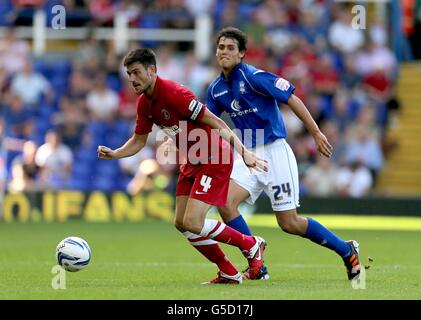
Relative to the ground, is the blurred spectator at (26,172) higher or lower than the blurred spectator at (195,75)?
Answer: lower

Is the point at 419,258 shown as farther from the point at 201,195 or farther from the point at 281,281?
the point at 201,195

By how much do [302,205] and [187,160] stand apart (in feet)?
32.0

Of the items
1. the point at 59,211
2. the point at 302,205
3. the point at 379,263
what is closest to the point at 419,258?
the point at 379,263

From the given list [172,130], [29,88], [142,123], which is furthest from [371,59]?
[172,130]

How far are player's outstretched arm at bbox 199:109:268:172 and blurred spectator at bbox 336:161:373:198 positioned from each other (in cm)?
1069

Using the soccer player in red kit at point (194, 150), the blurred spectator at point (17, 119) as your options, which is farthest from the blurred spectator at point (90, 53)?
the soccer player in red kit at point (194, 150)

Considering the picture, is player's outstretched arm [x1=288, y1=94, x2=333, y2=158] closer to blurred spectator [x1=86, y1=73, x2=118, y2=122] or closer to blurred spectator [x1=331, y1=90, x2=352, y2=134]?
blurred spectator [x1=331, y1=90, x2=352, y2=134]

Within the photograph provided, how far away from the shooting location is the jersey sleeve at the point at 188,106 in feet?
30.3

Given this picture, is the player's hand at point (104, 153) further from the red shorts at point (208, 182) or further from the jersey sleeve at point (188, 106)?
the jersey sleeve at point (188, 106)

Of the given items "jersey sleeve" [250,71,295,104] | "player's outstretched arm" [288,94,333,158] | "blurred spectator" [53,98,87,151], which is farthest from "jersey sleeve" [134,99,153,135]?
"blurred spectator" [53,98,87,151]

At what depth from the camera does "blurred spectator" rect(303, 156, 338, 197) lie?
19.7 m

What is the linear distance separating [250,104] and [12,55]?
12.5m

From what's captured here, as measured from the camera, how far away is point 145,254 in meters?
13.0

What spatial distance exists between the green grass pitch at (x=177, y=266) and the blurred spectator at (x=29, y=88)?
3.86 metres
